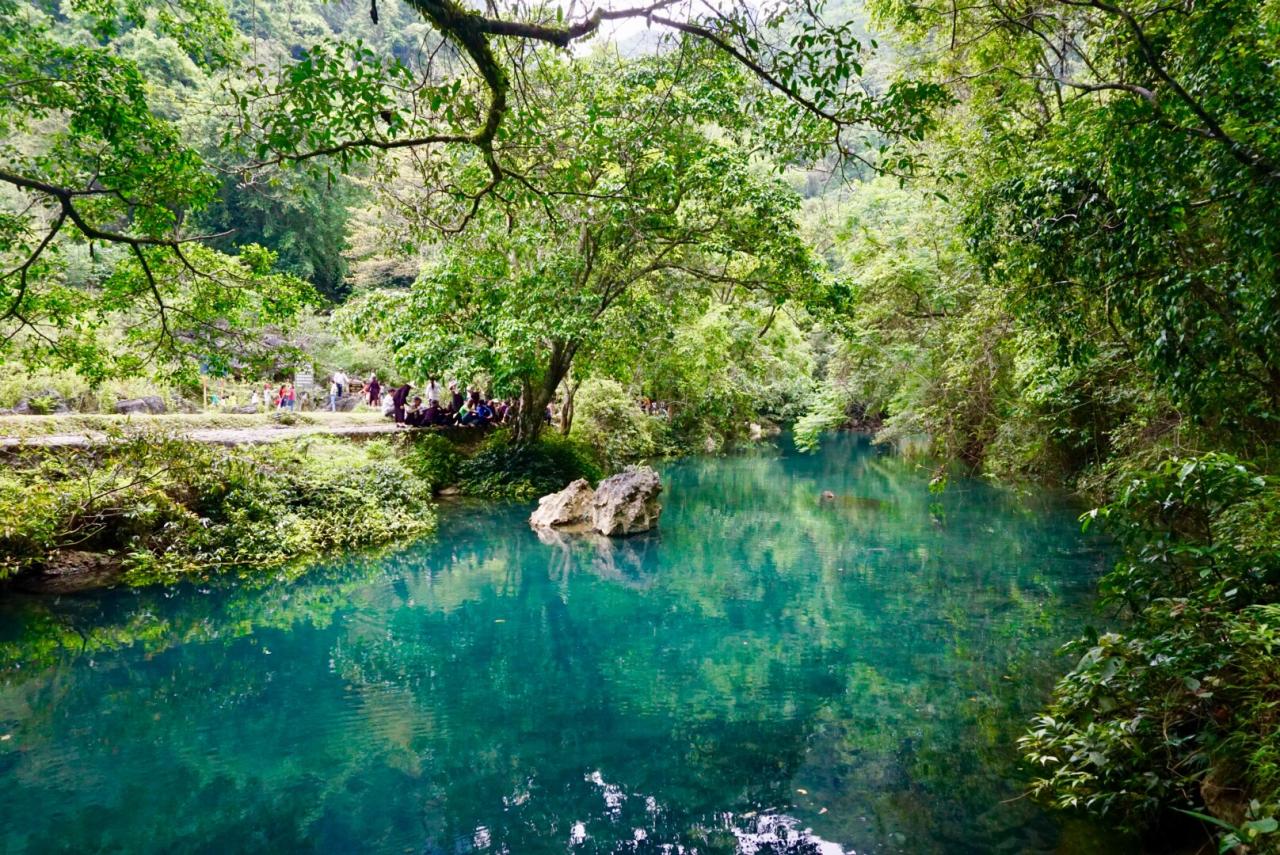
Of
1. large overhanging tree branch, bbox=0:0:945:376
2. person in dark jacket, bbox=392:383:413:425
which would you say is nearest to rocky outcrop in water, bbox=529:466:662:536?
person in dark jacket, bbox=392:383:413:425

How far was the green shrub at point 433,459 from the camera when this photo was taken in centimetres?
1553

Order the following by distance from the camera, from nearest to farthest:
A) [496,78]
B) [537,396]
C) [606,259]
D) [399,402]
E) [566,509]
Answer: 1. [496,78]
2. [566,509]
3. [606,259]
4. [537,396]
5. [399,402]

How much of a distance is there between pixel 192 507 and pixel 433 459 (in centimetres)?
598

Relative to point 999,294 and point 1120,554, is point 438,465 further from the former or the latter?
point 1120,554

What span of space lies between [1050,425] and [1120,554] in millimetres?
2382

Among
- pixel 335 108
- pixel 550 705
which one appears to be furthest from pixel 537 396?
pixel 335 108

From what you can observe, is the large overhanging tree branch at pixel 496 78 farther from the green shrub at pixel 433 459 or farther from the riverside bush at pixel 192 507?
the green shrub at pixel 433 459

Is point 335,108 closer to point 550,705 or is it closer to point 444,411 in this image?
point 550,705

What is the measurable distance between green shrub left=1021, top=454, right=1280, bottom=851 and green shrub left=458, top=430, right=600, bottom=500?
12650 millimetres

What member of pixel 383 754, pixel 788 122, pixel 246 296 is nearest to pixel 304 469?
pixel 246 296

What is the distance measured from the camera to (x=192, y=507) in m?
10.3

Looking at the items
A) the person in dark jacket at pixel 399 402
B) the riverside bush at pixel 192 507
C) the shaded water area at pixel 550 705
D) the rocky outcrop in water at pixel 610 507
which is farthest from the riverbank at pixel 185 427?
the rocky outcrop in water at pixel 610 507

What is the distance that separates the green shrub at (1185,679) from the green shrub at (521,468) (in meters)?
12.6

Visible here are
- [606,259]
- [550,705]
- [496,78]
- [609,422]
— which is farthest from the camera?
[609,422]
